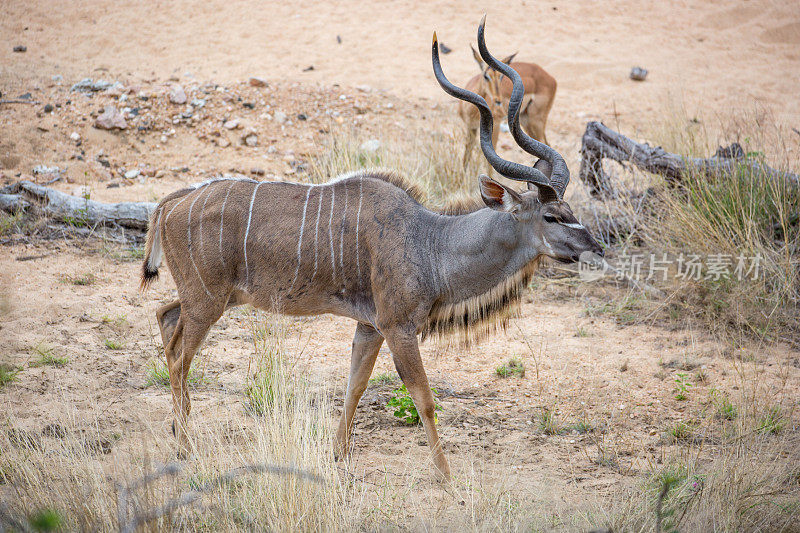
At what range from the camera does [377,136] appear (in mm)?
8531

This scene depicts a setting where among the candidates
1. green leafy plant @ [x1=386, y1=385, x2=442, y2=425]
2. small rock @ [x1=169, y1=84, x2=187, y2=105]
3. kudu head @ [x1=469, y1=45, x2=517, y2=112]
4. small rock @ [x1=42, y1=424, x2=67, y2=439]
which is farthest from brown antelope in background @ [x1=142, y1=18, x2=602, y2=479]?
small rock @ [x1=169, y1=84, x2=187, y2=105]

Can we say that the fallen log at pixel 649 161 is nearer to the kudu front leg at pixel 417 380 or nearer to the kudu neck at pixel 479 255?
the kudu neck at pixel 479 255

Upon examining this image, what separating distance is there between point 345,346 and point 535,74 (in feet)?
17.2

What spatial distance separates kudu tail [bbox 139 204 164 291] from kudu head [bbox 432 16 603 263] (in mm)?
1654

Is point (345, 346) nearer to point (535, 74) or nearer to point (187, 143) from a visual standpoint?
point (187, 143)

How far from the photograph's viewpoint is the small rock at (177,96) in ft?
29.9

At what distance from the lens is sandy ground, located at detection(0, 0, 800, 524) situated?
396 centimetres

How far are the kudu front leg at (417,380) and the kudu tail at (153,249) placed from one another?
135cm

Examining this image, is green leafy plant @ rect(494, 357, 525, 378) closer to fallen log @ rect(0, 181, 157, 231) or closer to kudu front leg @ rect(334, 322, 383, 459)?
kudu front leg @ rect(334, 322, 383, 459)

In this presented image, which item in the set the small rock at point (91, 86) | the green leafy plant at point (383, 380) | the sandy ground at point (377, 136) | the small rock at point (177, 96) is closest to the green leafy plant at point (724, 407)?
the sandy ground at point (377, 136)

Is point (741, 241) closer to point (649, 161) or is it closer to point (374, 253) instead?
point (649, 161)

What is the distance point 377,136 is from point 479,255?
5.21m

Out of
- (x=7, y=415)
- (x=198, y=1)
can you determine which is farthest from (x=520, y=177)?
(x=198, y=1)

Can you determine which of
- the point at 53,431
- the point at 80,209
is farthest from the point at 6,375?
the point at 80,209
